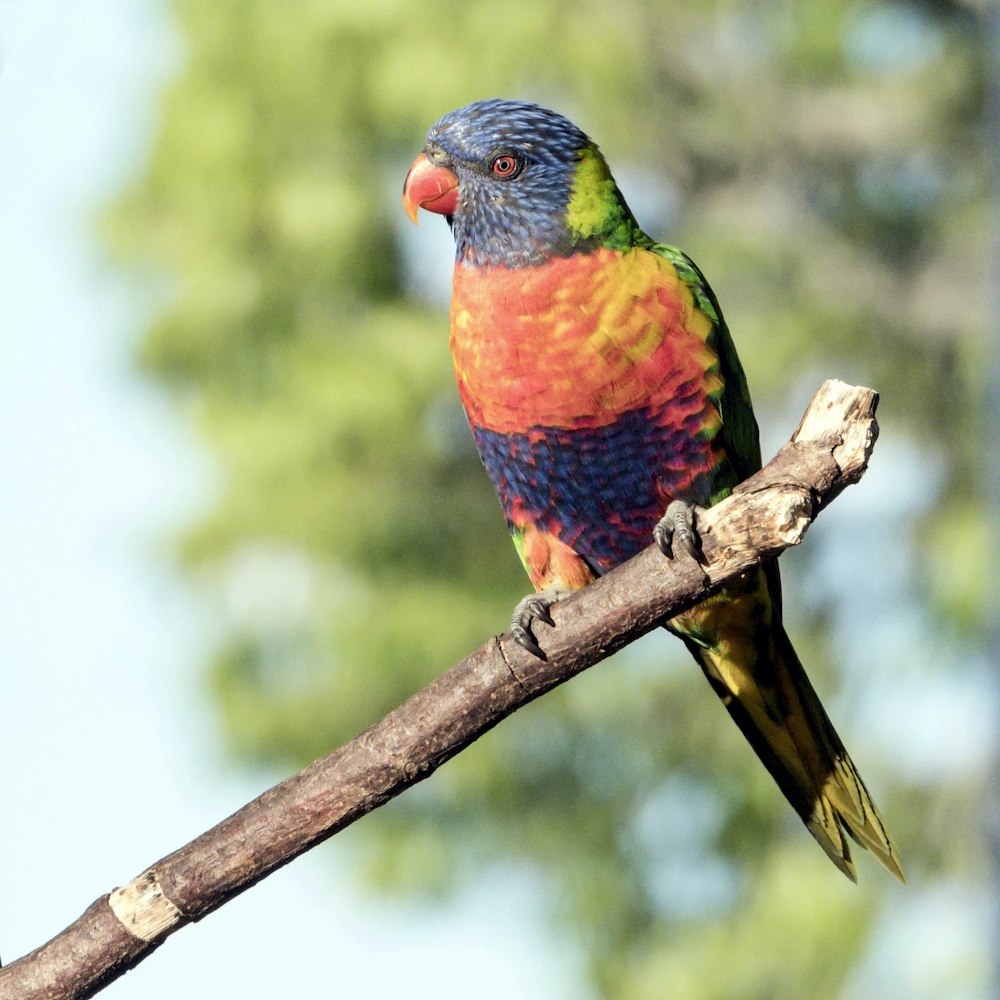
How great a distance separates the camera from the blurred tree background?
6473 millimetres

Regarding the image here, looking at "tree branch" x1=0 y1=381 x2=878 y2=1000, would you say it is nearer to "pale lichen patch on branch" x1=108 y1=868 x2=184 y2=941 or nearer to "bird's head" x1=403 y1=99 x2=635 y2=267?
"pale lichen patch on branch" x1=108 y1=868 x2=184 y2=941

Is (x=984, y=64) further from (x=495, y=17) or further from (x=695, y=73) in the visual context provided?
(x=495, y=17)

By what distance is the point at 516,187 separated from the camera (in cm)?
291

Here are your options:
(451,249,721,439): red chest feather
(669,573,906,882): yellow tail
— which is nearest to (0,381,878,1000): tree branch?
(451,249,721,439): red chest feather

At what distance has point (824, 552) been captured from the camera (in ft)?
23.3

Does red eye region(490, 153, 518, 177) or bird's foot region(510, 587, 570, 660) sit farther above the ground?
red eye region(490, 153, 518, 177)

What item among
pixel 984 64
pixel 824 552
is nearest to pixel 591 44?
pixel 984 64

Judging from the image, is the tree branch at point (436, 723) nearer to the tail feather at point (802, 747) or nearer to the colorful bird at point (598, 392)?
the colorful bird at point (598, 392)

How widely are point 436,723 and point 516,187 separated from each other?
1317mm

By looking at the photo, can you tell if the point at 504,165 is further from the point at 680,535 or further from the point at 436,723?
the point at 436,723

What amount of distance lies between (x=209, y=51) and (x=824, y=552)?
4.46m

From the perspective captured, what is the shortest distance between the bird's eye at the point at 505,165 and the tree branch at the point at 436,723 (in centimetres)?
111

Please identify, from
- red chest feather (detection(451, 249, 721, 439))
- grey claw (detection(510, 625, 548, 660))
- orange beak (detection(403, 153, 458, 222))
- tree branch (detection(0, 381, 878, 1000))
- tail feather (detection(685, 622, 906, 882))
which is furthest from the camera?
orange beak (detection(403, 153, 458, 222))

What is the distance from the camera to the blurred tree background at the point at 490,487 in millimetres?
6473
